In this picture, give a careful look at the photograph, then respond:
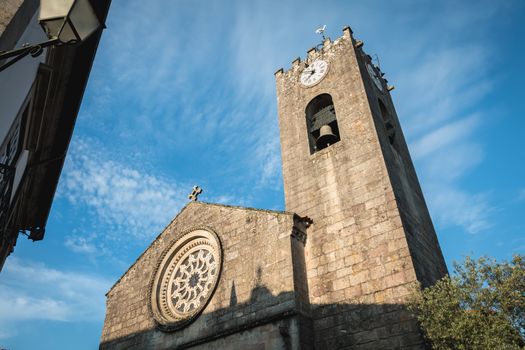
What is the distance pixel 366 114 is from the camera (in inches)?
488

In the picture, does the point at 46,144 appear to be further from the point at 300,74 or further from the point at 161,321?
the point at 300,74

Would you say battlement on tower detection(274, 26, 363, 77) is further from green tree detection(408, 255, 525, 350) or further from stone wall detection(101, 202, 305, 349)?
green tree detection(408, 255, 525, 350)

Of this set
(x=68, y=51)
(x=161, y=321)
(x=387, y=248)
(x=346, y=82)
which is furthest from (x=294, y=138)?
(x=68, y=51)

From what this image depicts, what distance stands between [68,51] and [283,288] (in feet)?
21.5

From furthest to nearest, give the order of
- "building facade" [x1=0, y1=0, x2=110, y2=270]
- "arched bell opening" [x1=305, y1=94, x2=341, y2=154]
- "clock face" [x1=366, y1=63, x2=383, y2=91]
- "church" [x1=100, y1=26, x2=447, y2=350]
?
"clock face" [x1=366, y1=63, x2=383, y2=91] → "arched bell opening" [x1=305, y1=94, x2=341, y2=154] → "church" [x1=100, y1=26, x2=447, y2=350] → "building facade" [x1=0, y1=0, x2=110, y2=270]

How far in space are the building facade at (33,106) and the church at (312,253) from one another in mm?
4680

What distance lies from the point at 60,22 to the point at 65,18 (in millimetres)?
55

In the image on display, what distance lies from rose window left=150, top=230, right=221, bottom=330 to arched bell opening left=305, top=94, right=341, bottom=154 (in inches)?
174

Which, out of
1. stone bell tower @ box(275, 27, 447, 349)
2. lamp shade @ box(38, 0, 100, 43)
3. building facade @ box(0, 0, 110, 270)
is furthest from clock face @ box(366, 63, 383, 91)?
lamp shade @ box(38, 0, 100, 43)

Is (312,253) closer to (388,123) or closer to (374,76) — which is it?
(388,123)

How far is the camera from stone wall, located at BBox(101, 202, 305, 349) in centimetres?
929

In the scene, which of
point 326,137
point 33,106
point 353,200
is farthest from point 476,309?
point 33,106

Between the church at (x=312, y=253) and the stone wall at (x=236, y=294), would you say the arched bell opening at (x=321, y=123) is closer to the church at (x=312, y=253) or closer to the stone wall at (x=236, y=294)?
the church at (x=312, y=253)

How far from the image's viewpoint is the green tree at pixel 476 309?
22.9ft
